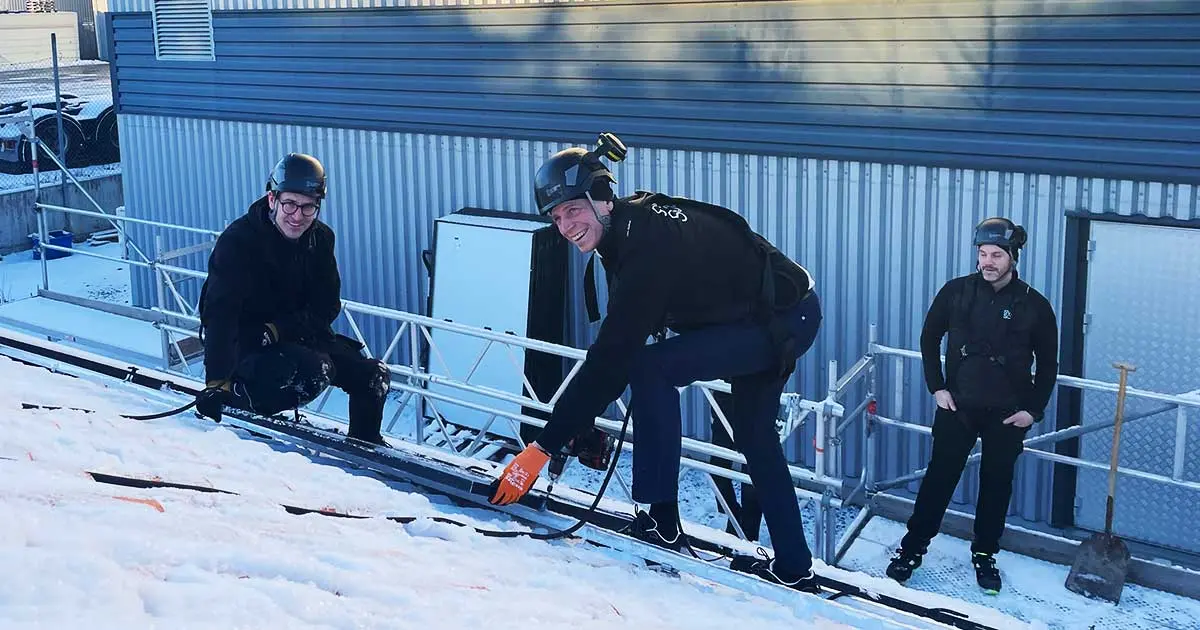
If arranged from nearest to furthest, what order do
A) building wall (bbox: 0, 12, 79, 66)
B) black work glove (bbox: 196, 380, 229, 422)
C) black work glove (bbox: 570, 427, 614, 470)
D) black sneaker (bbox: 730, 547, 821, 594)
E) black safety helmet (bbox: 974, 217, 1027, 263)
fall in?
black sneaker (bbox: 730, 547, 821, 594) < black work glove (bbox: 570, 427, 614, 470) < black work glove (bbox: 196, 380, 229, 422) < black safety helmet (bbox: 974, 217, 1027, 263) < building wall (bbox: 0, 12, 79, 66)

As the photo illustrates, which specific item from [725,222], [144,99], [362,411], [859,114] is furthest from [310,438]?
[144,99]

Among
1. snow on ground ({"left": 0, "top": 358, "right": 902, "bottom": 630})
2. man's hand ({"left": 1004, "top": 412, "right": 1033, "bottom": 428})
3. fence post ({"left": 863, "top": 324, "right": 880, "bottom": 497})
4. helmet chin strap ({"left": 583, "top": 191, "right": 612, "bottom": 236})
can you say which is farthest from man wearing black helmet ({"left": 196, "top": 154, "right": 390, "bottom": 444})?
man's hand ({"left": 1004, "top": 412, "right": 1033, "bottom": 428})

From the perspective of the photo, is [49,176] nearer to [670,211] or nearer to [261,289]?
[261,289]

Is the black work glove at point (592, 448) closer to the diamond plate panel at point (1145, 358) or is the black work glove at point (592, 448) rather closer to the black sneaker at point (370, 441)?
the black sneaker at point (370, 441)

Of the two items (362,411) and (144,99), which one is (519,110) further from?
(144,99)

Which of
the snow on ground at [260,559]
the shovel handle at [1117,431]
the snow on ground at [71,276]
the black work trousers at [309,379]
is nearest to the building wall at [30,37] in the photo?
the snow on ground at [71,276]

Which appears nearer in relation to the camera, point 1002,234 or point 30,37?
point 1002,234

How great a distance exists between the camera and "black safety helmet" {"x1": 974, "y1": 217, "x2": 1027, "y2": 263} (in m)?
6.72

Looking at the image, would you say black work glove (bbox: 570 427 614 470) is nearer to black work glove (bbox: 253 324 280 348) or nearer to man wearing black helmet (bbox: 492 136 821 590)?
man wearing black helmet (bbox: 492 136 821 590)

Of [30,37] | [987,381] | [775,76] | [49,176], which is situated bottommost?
[987,381]

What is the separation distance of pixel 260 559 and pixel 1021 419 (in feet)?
15.3

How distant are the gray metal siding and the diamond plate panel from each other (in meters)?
0.54

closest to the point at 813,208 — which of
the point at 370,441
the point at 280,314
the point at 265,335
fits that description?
the point at 370,441

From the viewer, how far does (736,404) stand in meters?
5.09
